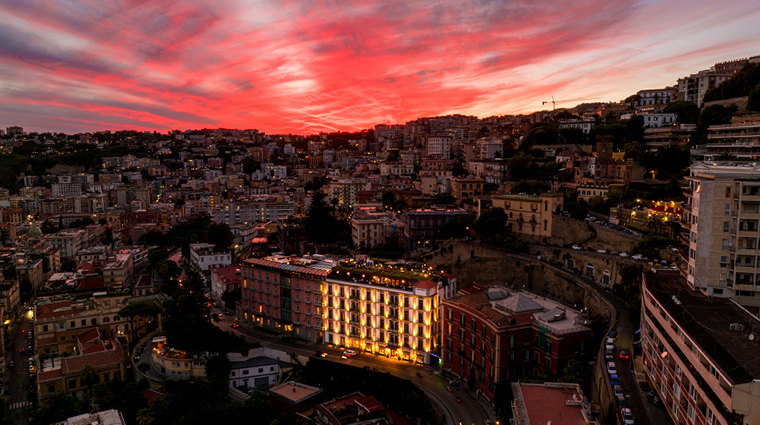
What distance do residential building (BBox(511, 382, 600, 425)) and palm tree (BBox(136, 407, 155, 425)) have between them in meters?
18.5

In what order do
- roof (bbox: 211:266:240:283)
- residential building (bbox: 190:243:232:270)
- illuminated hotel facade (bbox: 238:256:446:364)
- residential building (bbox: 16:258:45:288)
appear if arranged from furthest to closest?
1. residential building (bbox: 190:243:232:270)
2. residential building (bbox: 16:258:45:288)
3. roof (bbox: 211:266:240:283)
4. illuminated hotel facade (bbox: 238:256:446:364)

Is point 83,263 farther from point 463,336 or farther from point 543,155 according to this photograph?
point 543,155

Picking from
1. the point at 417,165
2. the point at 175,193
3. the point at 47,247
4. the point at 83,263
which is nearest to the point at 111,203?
the point at 175,193

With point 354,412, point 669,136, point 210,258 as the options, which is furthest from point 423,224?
point 354,412

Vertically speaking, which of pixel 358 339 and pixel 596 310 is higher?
pixel 596 310

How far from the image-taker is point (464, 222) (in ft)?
158

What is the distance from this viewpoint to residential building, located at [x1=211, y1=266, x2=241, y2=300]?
45.8 m

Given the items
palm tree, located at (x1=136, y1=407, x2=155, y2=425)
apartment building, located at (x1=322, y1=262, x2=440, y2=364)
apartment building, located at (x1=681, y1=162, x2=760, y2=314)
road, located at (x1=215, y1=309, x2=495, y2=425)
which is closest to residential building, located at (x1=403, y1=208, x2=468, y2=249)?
apartment building, located at (x1=322, y1=262, x2=440, y2=364)

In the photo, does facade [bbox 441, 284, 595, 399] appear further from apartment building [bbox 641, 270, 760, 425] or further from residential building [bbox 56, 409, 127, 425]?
residential building [bbox 56, 409, 127, 425]

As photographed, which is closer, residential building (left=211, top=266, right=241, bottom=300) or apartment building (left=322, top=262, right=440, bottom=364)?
apartment building (left=322, top=262, right=440, bottom=364)

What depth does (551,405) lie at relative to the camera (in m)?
17.9

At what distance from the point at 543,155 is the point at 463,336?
39.8 metres

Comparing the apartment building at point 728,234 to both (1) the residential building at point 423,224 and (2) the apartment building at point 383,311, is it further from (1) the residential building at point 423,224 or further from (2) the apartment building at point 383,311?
(1) the residential building at point 423,224

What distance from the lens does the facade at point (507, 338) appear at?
25.9 m
